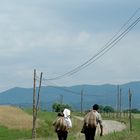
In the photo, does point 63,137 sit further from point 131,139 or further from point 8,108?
point 8,108

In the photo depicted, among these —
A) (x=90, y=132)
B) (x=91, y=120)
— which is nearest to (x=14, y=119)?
(x=90, y=132)

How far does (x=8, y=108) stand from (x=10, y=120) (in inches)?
534

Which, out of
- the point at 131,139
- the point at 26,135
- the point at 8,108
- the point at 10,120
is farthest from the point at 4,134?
the point at 131,139

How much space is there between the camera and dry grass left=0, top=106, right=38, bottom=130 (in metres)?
56.1

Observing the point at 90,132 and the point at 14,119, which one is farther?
the point at 14,119

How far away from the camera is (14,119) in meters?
61.5

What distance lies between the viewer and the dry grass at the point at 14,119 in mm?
56094

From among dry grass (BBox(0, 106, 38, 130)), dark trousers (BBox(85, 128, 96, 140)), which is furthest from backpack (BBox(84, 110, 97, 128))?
dry grass (BBox(0, 106, 38, 130))

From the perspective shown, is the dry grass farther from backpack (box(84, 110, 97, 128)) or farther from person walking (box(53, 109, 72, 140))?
backpack (box(84, 110, 97, 128))

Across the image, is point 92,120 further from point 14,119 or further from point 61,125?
point 14,119

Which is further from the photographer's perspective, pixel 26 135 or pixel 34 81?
pixel 26 135

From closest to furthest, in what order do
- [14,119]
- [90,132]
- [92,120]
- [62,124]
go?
1. [92,120]
2. [90,132]
3. [62,124]
4. [14,119]

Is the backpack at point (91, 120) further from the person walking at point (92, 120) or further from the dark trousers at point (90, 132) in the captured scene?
the dark trousers at point (90, 132)

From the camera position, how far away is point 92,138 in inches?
781
